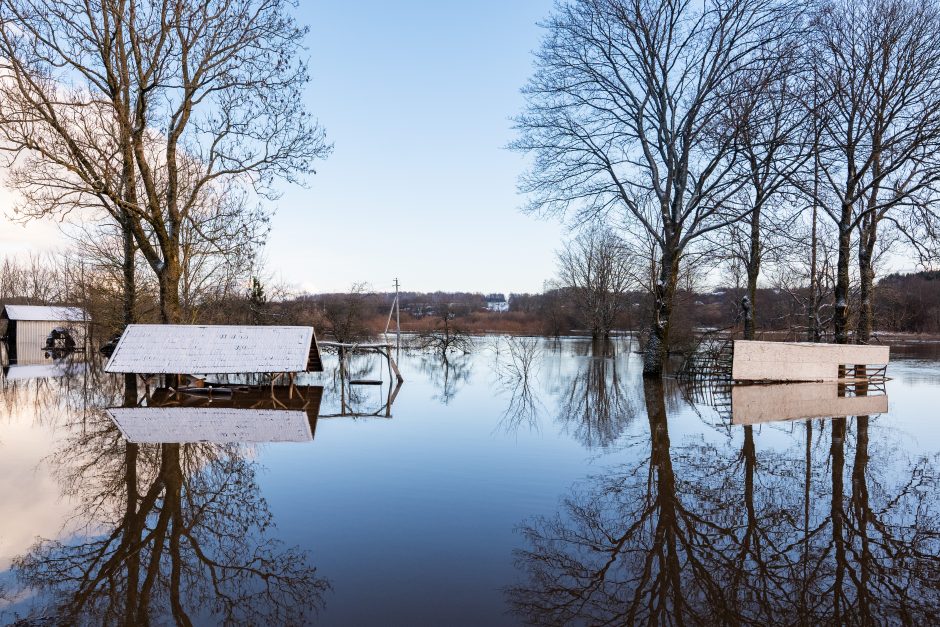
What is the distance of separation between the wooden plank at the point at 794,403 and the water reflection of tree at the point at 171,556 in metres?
9.48

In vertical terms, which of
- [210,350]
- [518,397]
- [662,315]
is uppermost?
[662,315]

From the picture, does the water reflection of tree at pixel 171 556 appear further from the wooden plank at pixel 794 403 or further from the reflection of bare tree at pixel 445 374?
the wooden plank at pixel 794 403

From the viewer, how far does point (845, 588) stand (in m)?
4.37

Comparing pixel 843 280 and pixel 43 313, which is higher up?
pixel 843 280

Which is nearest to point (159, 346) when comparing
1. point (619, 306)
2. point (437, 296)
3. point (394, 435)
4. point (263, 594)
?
point (394, 435)

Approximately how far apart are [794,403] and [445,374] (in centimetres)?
1301

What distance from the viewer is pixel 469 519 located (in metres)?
6.04

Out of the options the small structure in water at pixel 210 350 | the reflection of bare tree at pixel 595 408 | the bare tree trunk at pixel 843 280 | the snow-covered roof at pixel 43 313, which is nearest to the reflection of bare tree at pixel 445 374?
the reflection of bare tree at pixel 595 408

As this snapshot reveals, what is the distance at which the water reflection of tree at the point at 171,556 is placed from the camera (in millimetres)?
4121

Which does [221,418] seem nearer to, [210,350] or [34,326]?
[210,350]

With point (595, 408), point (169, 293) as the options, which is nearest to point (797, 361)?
point (595, 408)

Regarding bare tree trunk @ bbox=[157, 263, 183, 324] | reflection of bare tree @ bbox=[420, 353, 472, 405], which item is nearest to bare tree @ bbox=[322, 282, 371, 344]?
reflection of bare tree @ bbox=[420, 353, 472, 405]

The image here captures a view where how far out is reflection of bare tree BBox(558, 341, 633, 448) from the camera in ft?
34.8

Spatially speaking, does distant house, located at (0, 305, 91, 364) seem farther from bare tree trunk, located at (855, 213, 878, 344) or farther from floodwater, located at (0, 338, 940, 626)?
bare tree trunk, located at (855, 213, 878, 344)
